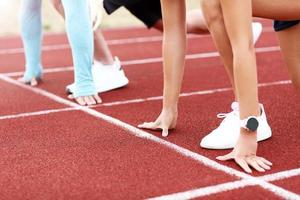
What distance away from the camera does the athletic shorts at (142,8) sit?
Result: 158 inches

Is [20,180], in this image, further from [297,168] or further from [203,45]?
[203,45]

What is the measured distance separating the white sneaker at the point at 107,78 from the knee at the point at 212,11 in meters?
1.67

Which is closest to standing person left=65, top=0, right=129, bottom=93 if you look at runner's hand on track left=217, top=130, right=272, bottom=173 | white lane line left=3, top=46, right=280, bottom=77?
white lane line left=3, top=46, right=280, bottom=77

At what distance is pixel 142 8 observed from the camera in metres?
4.23

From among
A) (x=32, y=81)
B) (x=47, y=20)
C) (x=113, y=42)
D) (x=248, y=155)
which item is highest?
(x=248, y=155)

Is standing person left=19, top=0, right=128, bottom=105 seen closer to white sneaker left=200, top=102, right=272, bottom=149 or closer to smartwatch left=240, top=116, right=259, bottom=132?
white sneaker left=200, top=102, right=272, bottom=149

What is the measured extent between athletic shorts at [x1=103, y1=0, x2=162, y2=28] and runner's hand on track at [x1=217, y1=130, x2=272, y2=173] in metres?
1.90

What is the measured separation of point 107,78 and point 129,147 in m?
1.50

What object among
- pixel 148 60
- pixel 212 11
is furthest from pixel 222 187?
pixel 148 60

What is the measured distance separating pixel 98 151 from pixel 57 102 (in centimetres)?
126

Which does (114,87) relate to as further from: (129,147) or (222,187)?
(222,187)

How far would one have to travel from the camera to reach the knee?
246cm

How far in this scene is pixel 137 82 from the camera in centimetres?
452

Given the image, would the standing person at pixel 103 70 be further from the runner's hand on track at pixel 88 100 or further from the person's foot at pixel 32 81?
the person's foot at pixel 32 81
